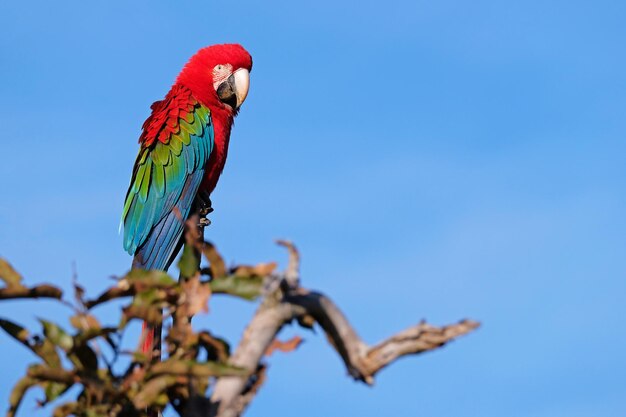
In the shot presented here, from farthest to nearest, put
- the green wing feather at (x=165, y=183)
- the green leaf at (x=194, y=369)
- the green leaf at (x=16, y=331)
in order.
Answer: the green wing feather at (x=165, y=183)
the green leaf at (x=16, y=331)
the green leaf at (x=194, y=369)

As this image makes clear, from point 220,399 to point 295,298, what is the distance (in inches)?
10.2

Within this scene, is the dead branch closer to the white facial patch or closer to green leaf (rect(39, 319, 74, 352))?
green leaf (rect(39, 319, 74, 352))

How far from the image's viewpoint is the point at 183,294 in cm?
180

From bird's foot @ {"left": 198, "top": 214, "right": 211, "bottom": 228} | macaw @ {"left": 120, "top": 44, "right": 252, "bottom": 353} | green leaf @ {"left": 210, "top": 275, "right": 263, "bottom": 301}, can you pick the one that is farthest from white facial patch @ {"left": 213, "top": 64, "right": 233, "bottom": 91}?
green leaf @ {"left": 210, "top": 275, "right": 263, "bottom": 301}

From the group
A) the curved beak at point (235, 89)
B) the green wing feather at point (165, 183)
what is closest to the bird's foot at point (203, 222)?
the green wing feather at point (165, 183)

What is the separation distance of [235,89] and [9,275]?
4.31 meters

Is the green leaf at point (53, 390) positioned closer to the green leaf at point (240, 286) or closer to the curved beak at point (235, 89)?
the green leaf at point (240, 286)

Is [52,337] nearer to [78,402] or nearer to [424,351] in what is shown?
[78,402]

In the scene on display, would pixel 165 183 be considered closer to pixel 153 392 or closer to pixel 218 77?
pixel 218 77

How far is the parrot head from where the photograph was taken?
593 cm

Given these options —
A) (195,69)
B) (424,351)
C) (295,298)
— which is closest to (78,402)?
(295,298)

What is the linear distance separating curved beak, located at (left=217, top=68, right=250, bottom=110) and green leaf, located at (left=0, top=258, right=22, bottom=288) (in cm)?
425

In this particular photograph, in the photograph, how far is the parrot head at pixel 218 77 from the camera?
593 centimetres

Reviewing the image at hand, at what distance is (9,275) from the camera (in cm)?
183
